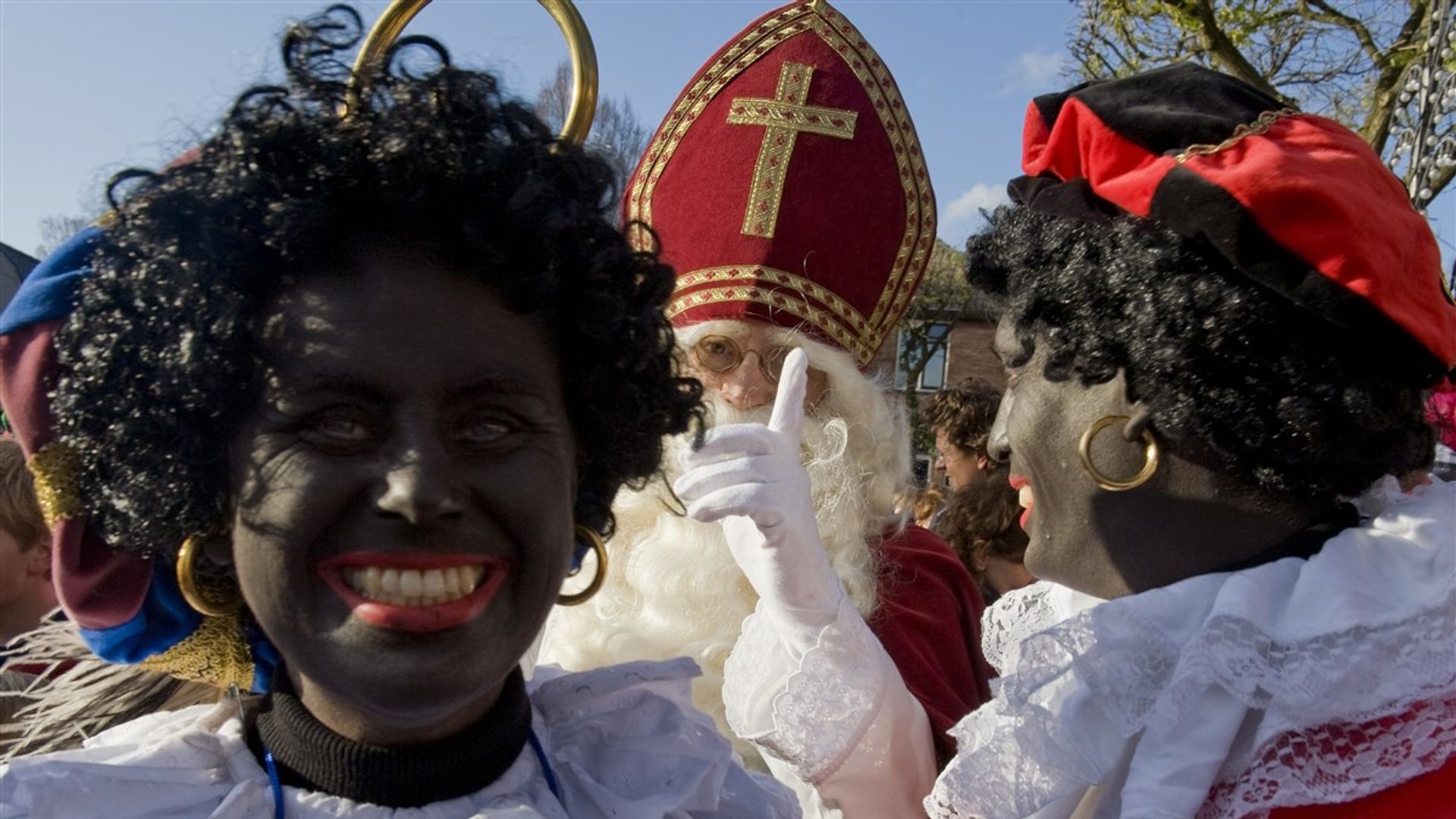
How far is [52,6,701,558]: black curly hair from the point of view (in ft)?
4.58

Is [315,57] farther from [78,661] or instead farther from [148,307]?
[78,661]

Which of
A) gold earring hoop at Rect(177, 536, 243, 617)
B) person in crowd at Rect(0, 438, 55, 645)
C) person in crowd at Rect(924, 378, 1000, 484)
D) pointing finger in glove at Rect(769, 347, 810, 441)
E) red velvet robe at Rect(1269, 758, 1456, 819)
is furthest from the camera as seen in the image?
person in crowd at Rect(924, 378, 1000, 484)

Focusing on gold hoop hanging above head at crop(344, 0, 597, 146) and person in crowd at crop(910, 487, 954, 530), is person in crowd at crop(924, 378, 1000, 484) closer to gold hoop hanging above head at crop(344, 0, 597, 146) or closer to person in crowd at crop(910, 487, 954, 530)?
person in crowd at crop(910, 487, 954, 530)

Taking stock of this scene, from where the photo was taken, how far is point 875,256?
112 inches

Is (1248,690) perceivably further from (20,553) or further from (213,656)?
(20,553)

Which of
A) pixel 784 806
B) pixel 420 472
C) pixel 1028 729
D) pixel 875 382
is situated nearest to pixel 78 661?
pixel 420 472

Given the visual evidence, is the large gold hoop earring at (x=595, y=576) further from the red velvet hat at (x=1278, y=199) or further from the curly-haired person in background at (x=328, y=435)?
the red velvet hat at (x=1278, y=199)

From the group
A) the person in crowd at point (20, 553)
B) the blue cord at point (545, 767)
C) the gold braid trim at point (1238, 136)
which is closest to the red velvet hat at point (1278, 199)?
the gold braid trim at point (1238, 136)

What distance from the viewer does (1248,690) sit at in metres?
1.56

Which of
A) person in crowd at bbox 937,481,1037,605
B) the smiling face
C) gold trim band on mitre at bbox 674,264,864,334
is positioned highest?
gold trim band on mitre at bbox 674,264,864,334

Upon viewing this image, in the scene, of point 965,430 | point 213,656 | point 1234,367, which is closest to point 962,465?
point 965,430

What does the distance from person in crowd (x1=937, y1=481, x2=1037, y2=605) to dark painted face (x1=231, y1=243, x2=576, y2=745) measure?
3.49 m

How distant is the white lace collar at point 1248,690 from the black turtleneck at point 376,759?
0.70 m

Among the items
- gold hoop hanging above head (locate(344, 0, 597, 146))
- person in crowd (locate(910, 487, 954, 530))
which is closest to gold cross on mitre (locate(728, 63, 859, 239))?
gold hoop hanging above head (locate(344, 0, 597, 146))
